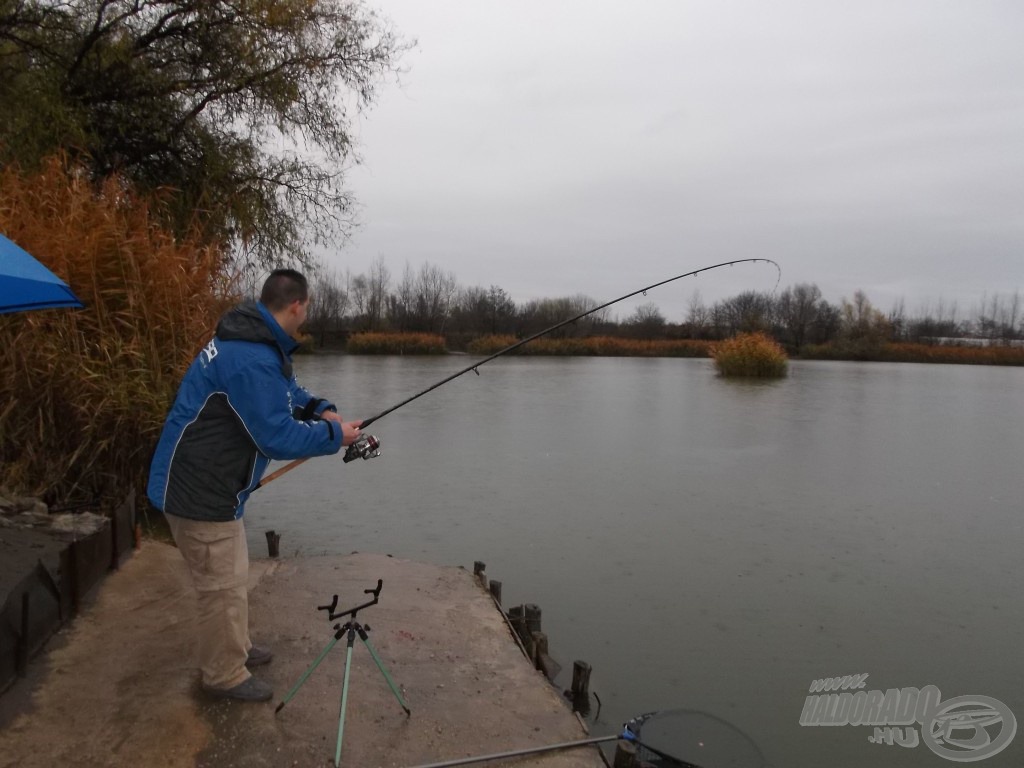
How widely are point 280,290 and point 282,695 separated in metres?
1.35

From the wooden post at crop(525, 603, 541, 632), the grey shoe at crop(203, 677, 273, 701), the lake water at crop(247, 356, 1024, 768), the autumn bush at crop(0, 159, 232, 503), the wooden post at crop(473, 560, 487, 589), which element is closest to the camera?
the grey shoe at crop(203, 677, 273, 701)

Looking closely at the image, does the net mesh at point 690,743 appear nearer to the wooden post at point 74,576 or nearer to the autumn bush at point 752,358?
the wooden post at point 74,576

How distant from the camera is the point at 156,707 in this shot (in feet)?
7.68

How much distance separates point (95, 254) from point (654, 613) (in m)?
3.94

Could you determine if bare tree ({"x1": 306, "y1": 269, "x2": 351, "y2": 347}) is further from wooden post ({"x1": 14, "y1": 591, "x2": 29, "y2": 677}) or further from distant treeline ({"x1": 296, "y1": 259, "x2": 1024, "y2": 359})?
wooden post ({"x1": 14, "y1": 591, "x2": 29, "y2": 677})

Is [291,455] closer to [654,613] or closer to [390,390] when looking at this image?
[654,613]

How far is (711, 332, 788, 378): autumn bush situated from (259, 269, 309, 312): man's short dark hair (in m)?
19.3

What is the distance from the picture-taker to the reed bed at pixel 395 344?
2894 centimetres

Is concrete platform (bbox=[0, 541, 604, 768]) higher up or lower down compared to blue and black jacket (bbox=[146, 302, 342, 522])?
lower down

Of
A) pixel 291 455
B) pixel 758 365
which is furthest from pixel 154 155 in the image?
pixel 758 365

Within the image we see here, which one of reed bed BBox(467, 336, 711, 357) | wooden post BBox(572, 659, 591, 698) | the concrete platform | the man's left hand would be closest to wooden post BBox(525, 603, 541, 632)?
the concrete platform

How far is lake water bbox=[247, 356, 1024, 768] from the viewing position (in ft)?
10.9

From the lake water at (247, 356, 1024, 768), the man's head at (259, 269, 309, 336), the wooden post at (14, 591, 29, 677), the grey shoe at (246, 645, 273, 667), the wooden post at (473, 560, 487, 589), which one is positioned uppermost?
the man's head at (259, 269, 309, 336)

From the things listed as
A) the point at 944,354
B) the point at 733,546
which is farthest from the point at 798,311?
the point at 733,546
